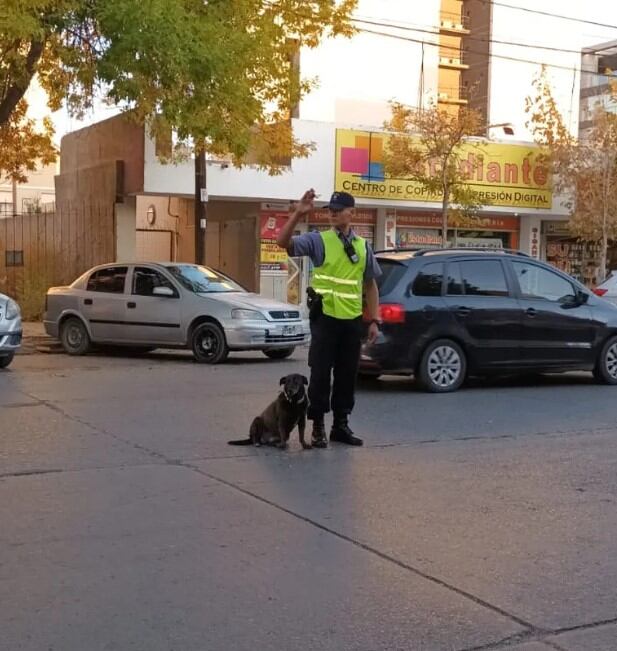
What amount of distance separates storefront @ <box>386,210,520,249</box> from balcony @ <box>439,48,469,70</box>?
18.0m

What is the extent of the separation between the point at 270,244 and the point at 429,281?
12843 mm

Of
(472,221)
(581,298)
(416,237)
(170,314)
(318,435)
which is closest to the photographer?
(318,435)

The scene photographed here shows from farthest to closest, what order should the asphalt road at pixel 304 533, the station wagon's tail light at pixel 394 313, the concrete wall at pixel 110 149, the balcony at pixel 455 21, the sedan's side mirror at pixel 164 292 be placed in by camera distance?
1. the balcony at pixel 455 21
2. the concrete wall at pixel 110 149
3. the sedan's side mirror at pixel 164 292
4. the station wagon's tail light at pixel 394 313
5. the asphalt road at pixel 304 533

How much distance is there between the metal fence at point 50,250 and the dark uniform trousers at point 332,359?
14.6m

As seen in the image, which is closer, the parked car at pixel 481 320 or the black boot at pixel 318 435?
the black boot at pixel 318 435

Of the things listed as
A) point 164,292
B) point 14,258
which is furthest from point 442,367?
point 14,258

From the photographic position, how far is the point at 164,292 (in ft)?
45.8

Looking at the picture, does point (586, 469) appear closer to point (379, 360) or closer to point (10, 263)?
point (379, 360)

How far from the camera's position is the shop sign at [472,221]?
79.6 ft

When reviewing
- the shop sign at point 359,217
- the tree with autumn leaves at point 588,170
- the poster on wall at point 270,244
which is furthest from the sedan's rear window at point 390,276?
the tree with autumn leaves at point 588,170

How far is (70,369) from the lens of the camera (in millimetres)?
12672

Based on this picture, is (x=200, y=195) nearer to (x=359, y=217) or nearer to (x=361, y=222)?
(x=359, y=217)

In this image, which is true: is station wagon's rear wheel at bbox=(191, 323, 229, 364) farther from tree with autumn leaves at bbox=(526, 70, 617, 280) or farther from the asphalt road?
tree with autumn leaves at bbox=(526, 70, 617, 280)

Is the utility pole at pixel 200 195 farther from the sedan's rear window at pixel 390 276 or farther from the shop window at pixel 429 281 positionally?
the shop window at pixel 429 281
